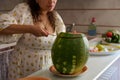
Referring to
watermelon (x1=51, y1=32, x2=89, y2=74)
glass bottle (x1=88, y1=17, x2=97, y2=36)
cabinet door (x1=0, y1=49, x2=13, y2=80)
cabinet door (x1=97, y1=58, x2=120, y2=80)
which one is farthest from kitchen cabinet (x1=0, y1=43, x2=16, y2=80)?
watermelon (x1=51, y1=32, x2=89, y2=74)

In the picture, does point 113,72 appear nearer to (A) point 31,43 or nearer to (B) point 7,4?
(A) point 31,43

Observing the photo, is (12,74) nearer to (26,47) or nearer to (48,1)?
(26,47)

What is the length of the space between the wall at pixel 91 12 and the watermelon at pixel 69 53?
1335 mm

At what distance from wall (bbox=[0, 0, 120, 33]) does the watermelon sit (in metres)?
1.33

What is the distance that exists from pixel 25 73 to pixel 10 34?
0.86ft

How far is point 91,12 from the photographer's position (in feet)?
6.98

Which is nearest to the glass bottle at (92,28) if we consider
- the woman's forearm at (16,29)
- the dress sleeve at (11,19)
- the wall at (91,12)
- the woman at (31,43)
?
the wall at (91,12)

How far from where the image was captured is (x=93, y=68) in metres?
A: 0.89

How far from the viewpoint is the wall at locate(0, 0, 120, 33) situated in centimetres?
203

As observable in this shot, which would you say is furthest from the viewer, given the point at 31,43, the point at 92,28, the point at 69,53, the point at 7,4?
the point at 7,4

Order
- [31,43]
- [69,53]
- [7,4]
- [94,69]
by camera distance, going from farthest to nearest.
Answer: [7,4]
[31,43]
[94,69]
[69,53]

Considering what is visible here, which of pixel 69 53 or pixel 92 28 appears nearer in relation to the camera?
pixel 69 53

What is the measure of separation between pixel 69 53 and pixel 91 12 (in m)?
1.44

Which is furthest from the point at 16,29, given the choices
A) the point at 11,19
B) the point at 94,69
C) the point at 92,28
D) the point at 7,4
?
the point at 7,4
